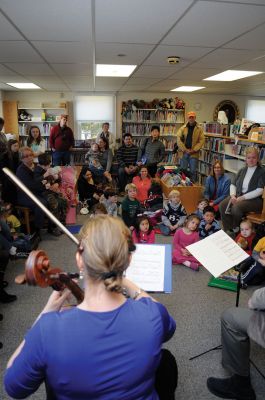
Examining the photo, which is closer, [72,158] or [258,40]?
[258,40]

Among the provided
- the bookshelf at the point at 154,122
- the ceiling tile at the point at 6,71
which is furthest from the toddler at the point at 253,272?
the bookshelf at the point at 154,122

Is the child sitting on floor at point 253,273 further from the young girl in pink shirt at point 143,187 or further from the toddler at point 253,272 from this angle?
the young girl in pink shirt at point 143,187

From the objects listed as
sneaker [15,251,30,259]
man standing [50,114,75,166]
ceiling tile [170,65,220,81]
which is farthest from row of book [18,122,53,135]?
sneaker [15,251,30,259]

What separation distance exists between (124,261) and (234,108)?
28.0 ft

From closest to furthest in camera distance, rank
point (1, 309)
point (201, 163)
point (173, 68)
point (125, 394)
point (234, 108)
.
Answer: point (125, 394)
point (1, 309)
point (173, 68)
point (201, 163)
point (234, 108)

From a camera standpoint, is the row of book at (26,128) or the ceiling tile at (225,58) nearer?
the ceiling tile at (225,58)

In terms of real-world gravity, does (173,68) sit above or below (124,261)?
above

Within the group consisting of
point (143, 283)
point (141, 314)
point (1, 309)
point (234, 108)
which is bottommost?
point (1, 309)

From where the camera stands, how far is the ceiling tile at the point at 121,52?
298 centimetres

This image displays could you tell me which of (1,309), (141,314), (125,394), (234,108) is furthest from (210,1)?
(234,108)

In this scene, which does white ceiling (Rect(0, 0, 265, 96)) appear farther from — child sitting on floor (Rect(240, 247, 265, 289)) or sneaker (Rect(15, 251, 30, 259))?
sneaker (Rect(15, 251, 30, 259))

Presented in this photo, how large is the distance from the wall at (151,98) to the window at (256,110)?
0.19 m

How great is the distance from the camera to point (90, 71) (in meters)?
4.53

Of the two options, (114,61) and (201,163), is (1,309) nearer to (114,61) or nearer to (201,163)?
(114,61)
